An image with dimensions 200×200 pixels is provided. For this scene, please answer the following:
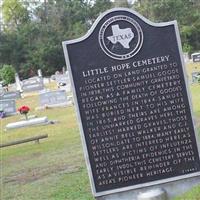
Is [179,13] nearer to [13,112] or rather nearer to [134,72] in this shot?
[13,112]

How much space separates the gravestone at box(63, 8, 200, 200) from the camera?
255 inches

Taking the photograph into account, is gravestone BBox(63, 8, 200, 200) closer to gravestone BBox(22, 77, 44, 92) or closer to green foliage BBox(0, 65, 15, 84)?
gravestone BBox(22, 77, 44, 92)

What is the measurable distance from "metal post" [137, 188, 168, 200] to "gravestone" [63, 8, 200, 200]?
73 mm

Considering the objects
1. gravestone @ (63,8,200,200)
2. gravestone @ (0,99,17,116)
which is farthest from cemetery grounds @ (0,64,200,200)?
gravestone @ (0,99,17,116)

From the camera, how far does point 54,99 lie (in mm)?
26766

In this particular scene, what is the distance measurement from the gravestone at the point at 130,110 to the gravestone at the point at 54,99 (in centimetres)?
1978

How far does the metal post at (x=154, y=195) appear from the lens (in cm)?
638

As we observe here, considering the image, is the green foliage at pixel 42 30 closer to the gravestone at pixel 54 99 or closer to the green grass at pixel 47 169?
the gravestone at pixel 54 99

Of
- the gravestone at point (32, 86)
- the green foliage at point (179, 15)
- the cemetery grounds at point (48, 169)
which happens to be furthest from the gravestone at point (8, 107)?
the green foliage at point (179, 15)

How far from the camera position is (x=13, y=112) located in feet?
88.2

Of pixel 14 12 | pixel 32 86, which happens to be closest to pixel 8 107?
pixel 32 86

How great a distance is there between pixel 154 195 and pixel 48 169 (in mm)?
5269

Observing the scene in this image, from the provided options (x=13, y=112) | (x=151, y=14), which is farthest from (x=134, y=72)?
(x=151, y=14)

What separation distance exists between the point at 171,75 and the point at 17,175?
578cm
